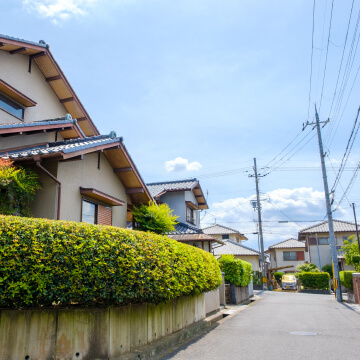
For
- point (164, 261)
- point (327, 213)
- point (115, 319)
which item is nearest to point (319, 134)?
point (327, 213)

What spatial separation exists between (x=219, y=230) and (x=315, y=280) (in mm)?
20483

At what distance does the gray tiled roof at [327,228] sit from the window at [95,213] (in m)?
35.8

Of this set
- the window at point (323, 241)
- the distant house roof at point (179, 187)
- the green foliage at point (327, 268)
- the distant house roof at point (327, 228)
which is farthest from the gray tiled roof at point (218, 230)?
the distant house roof at point (179, 187)

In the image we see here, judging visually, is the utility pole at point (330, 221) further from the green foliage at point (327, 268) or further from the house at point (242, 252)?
the house at point (242, 252)

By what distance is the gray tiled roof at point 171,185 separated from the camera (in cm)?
2383

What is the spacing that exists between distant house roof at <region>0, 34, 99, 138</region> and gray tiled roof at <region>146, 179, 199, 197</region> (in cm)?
802

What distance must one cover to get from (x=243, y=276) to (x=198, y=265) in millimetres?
10390

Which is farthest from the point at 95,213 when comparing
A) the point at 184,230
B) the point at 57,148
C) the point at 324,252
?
the point at 324,252

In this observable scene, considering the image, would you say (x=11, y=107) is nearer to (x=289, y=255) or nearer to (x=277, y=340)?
(x=277, y=340)

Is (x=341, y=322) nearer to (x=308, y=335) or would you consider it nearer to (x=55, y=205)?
(x=308, y=335)

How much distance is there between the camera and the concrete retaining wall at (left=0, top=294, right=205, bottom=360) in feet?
15.9

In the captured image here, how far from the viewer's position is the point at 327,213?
72.5 ft

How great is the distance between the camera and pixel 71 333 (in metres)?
5.15

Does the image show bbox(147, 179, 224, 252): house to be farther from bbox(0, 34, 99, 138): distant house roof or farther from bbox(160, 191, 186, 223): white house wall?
bbox(0, 34, 99, 138): distant house roof
